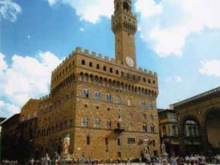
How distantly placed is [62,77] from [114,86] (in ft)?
31.1

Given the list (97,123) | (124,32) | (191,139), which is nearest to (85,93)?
(97,123)

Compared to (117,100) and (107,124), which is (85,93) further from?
(117,100)

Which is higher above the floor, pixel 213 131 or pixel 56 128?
pixel 56 128

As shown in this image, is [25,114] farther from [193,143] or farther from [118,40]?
[193,143]

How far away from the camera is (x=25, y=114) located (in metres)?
59.9

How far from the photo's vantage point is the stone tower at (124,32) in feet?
165

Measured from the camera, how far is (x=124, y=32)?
169ft

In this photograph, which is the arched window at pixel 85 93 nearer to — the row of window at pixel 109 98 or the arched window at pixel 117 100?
the row of window at pixel 109 98

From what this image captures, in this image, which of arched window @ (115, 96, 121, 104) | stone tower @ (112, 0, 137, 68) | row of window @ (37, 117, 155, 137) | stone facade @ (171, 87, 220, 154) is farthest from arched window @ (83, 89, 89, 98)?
stone facade @ (171, 87, 220, 154)

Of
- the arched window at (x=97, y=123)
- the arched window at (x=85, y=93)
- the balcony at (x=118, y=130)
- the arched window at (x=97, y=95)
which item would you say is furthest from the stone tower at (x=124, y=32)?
the arched window at (x=97, y=123)

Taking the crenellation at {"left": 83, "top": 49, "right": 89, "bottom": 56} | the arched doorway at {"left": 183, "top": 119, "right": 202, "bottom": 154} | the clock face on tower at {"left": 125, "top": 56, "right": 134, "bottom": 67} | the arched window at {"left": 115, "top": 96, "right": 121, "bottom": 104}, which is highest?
the clock face on tower at {"left": 125, "top": 56, "right": 134, "bottom": 67}

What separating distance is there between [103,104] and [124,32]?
16574 millimetres

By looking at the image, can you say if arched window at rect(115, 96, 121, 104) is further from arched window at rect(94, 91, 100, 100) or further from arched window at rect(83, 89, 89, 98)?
arched window at rect(83, 89, 89, 98)

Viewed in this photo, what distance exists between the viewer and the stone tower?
50.3 meters
